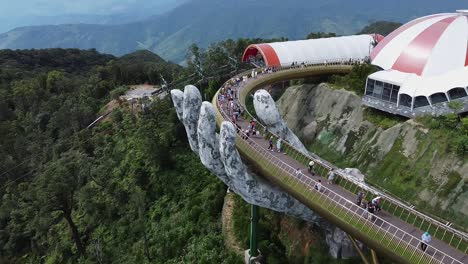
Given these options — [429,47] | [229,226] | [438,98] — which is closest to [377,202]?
[229,226]

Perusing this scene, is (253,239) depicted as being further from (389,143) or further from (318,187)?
(389,143)

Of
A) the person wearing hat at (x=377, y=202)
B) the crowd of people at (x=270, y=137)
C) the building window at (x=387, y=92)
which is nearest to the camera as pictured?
the crowd of people at (x=270, y=137)

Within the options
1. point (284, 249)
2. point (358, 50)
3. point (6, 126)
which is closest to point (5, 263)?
point (6, 126)

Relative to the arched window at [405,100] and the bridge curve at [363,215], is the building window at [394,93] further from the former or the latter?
the bridge curve at [363,215]

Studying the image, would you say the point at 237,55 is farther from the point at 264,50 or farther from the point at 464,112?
the point at 464,112

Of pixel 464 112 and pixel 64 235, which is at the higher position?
pixel 464 112

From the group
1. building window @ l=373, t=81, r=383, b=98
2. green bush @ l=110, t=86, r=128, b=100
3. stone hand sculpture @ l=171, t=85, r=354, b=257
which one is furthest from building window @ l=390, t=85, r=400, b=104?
green bush @ l=110, t=86, r=128, b=100

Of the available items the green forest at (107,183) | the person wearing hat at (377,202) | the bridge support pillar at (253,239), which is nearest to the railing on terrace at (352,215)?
the person wearing hat at (377,202)
